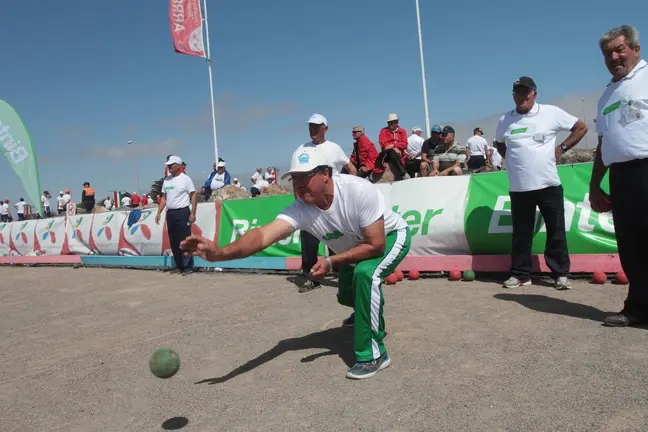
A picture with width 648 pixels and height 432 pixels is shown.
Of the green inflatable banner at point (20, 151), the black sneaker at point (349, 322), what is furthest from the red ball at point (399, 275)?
the green inflatable banner at point (20, 151)

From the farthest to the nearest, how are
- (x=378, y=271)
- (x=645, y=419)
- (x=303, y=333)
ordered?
(x=303, y=333) → (x=378, y=271) → (x=645, y=419)

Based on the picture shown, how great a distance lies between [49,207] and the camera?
1235 inches

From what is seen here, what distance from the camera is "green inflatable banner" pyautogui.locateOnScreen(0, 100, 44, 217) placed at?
14980 millimetres

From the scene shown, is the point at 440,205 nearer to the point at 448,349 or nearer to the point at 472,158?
the point at 448,349

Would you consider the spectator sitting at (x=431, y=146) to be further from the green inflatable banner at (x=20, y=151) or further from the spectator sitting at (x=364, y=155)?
the green inflatable banner at (x=20, y=151)

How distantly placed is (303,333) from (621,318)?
108 inches

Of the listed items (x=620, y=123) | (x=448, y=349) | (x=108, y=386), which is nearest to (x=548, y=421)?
(x=448, y=349)

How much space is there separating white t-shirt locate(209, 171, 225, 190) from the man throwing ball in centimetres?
1095

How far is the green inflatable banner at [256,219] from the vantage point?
360 inches

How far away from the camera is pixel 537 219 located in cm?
660

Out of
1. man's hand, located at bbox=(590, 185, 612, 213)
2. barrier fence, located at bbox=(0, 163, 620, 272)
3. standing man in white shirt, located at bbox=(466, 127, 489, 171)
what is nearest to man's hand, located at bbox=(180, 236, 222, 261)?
man's hand, located at bbox=(590, 185, 612, 213)

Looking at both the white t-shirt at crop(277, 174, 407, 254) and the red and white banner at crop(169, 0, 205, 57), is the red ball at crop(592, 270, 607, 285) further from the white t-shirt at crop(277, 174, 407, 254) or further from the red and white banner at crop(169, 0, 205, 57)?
the red and white banner at crop(169, 0, 205, 57)

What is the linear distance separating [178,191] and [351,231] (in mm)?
6366

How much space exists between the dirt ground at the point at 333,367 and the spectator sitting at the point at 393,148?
284 centimetres
